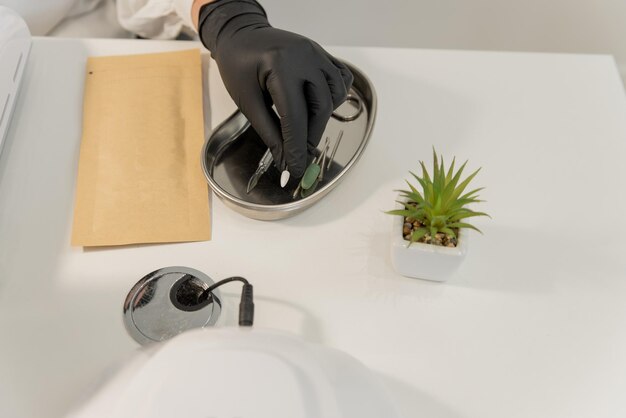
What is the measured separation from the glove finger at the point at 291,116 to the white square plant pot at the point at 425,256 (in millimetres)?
144

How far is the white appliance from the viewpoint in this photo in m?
0.65

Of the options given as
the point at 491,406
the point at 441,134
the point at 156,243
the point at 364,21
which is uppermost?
the point at 364,21

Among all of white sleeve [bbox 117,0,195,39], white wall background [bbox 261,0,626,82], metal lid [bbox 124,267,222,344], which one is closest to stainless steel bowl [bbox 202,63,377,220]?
metal lid [bbox 124,267,222,344]

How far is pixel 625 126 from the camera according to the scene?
0.73 meters

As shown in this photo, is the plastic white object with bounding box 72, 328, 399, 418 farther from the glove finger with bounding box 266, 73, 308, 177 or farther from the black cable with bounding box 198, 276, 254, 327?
the glove finger with bounding box 266, 73, 308, 177

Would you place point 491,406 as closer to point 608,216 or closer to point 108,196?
point 608,216

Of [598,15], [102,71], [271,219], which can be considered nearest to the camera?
[271,219]

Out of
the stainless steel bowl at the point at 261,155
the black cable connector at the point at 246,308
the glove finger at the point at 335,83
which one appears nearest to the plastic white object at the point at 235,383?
the black cable connector at the point at 246,308

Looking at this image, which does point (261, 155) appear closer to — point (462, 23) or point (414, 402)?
point (414, 402)

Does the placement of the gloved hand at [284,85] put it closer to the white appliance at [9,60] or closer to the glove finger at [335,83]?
the glove finger at [335,83]

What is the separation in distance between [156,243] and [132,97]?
0.75 ft

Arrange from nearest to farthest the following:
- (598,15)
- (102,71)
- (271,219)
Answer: (271,219)
(102,71)
(598,15)

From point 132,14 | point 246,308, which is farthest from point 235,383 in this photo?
point 132,14

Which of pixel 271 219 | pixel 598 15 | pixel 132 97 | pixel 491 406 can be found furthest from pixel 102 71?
pixel 598 15
